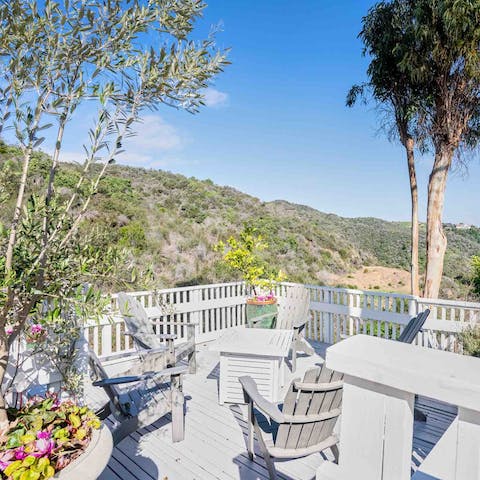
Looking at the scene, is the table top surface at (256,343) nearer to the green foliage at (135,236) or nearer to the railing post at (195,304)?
the railing post at (195,304)

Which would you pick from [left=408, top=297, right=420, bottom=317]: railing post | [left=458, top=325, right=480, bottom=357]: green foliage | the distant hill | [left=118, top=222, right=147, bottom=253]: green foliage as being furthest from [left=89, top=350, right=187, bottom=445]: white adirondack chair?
[left=118, top=222, right=147, bottom=253]: green foliage

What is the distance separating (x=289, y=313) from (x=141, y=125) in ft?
13.4

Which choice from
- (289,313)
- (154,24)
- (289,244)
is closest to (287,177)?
(289,244)

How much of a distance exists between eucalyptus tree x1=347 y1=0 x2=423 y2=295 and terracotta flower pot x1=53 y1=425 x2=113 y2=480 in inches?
270

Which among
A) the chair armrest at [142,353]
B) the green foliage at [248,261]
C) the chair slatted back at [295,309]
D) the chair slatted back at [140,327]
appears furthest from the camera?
the green foliage at [248,261]

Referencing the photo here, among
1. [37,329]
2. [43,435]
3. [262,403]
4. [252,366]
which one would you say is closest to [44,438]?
[43,435]

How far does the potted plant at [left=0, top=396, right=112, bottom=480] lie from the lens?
4.22ft

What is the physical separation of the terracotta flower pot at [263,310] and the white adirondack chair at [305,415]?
10.6 ft

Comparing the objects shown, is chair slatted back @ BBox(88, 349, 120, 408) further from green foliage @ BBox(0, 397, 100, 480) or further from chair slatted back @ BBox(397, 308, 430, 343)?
chair slatted back @ BBox(397, 308, 430, 343)

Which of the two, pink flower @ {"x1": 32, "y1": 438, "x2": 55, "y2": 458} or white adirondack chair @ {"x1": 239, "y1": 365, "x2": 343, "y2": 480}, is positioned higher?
pink flower @ {"x1": 32, "y1": 438, "x2": 55, "y2": 458}

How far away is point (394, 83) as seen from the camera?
6.91 m

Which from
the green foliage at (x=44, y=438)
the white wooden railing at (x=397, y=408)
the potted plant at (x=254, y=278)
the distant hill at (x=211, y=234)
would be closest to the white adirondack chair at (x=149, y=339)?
the potted plant at (x=254, y=278)

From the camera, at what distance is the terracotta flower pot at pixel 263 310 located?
5.65 meters

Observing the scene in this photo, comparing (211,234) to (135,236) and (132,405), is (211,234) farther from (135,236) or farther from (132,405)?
(132,405)
